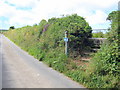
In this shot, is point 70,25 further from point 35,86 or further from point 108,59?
point 35,86

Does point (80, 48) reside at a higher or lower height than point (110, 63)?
higher

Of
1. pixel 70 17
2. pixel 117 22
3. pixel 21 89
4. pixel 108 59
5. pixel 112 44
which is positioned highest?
pixel 70 17

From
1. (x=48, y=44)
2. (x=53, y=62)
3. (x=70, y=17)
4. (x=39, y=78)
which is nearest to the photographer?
(x=39, y=78)

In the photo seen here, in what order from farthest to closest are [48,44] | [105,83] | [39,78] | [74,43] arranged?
[48,44] < [74,43] < [39,78] < [105,83]

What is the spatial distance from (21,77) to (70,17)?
598cm

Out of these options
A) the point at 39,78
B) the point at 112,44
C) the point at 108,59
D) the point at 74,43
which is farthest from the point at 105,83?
the point at 74,43

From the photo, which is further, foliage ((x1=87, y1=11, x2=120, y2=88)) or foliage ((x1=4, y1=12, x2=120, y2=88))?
foliage ((x1=4, y1=12, x2=120, y2=88))

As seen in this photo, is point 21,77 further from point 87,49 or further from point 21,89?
point 87,49

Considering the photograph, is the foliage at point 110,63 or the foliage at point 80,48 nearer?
the foliage at point 110,63

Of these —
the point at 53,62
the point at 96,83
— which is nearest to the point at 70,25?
the point at 53,62

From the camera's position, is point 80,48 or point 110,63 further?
point 80,48

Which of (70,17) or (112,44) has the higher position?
(70,17)

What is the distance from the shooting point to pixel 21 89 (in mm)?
5434

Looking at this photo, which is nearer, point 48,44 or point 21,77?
point 21,77
